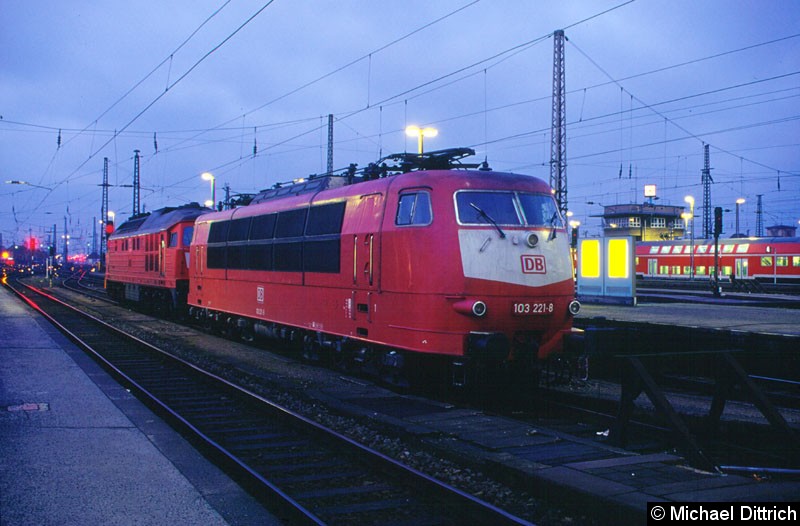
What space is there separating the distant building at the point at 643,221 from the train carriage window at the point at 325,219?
7846 cm

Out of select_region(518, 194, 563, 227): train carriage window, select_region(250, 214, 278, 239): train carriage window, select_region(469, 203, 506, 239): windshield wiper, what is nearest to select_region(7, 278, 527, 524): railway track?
select_region(469, 203, 506, 239): windshield wiper

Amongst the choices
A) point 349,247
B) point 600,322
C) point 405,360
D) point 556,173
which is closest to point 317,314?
point 349,247

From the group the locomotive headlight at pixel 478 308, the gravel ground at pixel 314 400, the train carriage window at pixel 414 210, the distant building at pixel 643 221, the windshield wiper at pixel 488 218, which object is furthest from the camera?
the distant building at pixel 643 221

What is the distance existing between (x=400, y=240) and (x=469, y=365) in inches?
83.4

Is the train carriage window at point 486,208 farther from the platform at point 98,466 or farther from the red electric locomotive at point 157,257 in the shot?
the red electric locomotive at point 157,257

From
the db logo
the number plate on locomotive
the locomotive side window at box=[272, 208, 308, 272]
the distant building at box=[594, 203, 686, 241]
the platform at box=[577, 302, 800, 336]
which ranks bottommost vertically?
the platform at box=[577, 302, 800, 336]

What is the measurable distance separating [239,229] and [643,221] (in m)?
79.0

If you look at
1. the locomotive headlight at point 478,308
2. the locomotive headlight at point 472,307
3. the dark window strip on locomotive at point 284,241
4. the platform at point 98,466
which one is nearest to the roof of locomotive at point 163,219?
the dark window strip on locomotive at point 284,241

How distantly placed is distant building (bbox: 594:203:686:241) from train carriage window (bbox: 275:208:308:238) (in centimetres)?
7750

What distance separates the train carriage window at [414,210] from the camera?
34.4 feet

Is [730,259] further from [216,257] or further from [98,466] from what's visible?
[98,466]

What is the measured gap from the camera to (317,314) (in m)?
13.4

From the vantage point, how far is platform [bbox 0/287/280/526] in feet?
19.9

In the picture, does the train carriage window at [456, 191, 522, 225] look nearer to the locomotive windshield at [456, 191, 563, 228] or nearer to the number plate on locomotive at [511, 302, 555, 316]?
the locomotive windshield at [456, 191, 563, 228]
